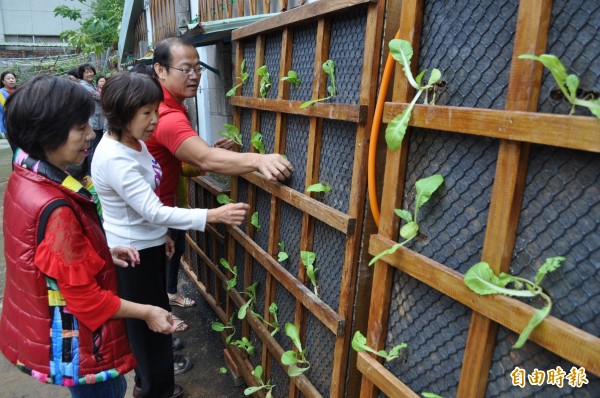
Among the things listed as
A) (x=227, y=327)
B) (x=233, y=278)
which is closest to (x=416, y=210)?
(x=233, y=278)

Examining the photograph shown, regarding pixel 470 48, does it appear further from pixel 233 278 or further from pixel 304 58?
pixel 233 278

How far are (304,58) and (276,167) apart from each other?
0.49 m

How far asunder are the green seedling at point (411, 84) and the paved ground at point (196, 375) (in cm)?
233

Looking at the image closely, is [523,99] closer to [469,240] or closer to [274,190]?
[469,240]

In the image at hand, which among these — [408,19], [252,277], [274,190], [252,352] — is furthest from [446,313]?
[252,352]

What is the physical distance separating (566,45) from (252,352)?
2.28m

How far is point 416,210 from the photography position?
1.15 metres

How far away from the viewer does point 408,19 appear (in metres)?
1.17

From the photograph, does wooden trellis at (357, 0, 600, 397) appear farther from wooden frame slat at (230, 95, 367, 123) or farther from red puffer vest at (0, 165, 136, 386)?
red puffer vest at (0, 165, 136, 386)

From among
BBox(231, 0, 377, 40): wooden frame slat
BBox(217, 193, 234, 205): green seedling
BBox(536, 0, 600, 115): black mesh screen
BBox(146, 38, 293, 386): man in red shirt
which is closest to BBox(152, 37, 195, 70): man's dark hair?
BBox(146, 38, 293, 386): man in red shirt

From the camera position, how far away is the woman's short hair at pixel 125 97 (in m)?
1.86

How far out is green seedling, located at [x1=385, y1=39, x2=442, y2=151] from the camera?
1.11m

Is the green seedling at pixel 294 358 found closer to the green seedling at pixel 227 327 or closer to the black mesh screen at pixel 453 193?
the black mesh screen at pixel 453 193

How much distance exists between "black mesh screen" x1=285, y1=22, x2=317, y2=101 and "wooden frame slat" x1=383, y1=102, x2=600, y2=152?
70 centimetres
